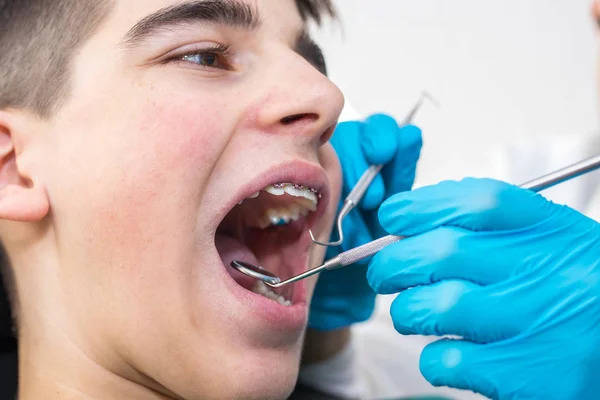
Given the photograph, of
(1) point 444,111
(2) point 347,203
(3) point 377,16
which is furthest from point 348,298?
(3) point 377,16

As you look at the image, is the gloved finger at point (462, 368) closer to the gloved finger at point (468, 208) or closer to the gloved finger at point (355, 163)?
the gloved finger at point (468, 208)

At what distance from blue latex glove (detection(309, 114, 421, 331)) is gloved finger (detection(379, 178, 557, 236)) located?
37cm

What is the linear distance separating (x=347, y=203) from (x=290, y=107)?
0.96 ft

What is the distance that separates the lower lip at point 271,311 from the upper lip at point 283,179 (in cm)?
11

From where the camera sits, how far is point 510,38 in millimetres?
2141

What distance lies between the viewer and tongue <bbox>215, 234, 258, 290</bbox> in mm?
1110

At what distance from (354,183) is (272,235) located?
23 centimetres

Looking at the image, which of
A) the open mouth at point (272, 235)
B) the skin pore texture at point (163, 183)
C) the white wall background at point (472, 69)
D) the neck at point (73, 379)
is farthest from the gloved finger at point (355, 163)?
the white wall background at point (472, 69)

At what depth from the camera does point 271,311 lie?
0.94m

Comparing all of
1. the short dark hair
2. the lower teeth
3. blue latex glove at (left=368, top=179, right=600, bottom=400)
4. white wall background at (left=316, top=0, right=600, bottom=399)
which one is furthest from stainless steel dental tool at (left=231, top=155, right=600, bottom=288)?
white wall background at (left=316, top=0, right=600, bottom=399)

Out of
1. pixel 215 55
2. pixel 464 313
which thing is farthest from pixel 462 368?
pixel 215 55

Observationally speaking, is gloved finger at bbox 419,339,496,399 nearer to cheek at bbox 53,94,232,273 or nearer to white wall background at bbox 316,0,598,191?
cheek at bbox 53,94,232,273

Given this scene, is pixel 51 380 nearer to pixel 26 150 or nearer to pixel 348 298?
pixel 26 150

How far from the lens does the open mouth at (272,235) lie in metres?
1.08
